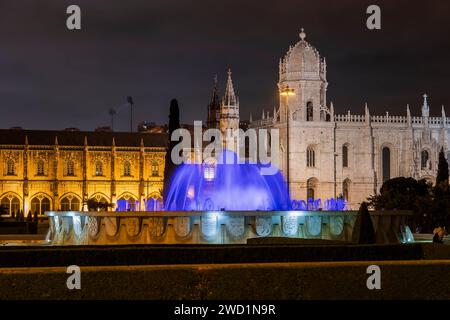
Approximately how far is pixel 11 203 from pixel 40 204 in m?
2.72

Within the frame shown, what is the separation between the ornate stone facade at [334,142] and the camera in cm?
7600

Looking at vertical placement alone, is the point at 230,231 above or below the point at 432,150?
below

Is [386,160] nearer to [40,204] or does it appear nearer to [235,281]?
[40,204]

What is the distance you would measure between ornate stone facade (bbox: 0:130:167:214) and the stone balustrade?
49.3 metres

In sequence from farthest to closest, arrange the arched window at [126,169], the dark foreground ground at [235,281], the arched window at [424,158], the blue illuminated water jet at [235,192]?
the arched window at [424,158] → the arched window at [126,169] → the blue illuminated water jet at [235,192] → the dark foreground ground at [235,281]

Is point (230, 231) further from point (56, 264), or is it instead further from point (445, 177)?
point (445, 177)

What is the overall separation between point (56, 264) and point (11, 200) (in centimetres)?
6306

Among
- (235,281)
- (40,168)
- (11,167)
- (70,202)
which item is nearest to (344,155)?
(70,202)

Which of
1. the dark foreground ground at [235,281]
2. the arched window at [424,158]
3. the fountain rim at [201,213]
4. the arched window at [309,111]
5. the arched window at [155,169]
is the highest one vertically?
the arched window at [309,111]

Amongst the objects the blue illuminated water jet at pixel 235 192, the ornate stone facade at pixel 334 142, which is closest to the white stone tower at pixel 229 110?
the ornate stone facade at pixel 334 142

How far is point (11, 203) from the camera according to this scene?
75688 mm

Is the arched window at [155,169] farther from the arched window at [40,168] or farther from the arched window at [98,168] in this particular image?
the arched window at [40,168]
